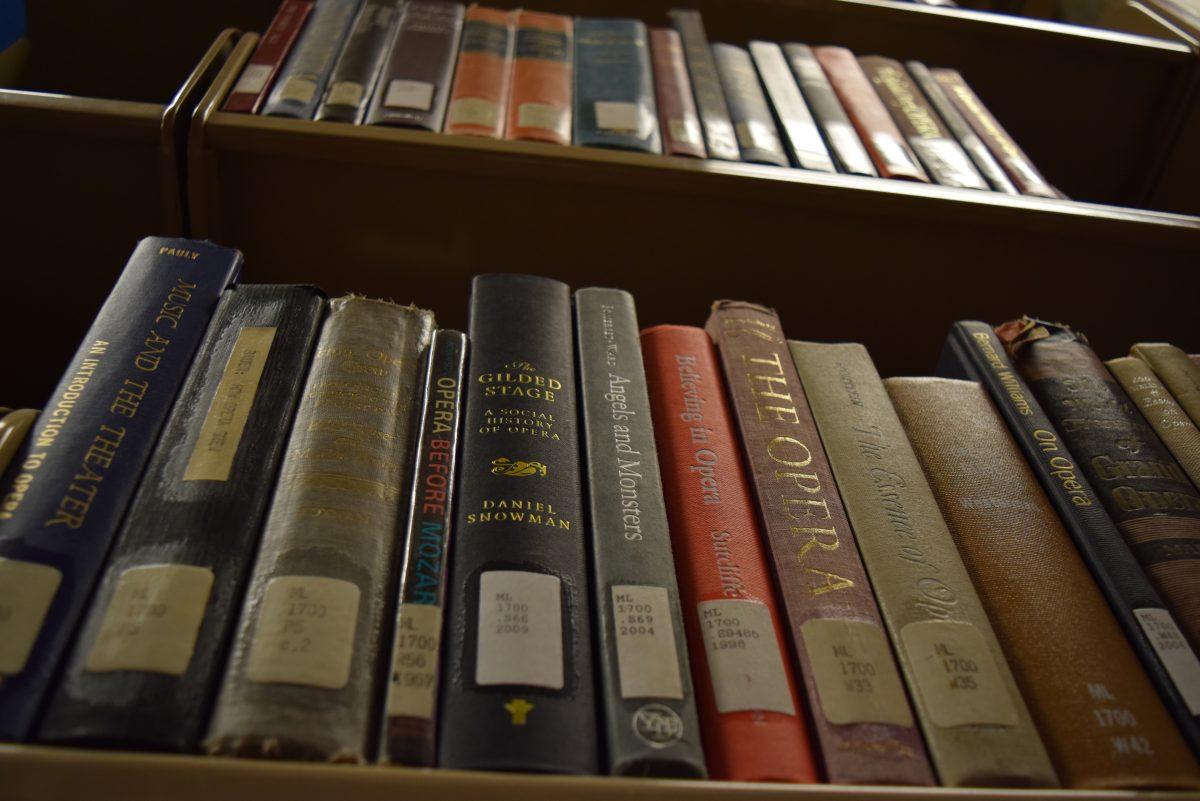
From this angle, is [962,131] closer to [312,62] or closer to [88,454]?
[312,62]

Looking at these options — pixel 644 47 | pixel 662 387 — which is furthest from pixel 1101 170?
pixel 662 387

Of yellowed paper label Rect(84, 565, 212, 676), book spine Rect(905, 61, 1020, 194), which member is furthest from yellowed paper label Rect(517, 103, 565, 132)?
yellowed paper label Rect(84, 565, 212, 676)

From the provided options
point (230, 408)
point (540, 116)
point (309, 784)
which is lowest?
point (309, 784)

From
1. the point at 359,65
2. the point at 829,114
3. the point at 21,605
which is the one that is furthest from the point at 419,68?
the point at 21,605

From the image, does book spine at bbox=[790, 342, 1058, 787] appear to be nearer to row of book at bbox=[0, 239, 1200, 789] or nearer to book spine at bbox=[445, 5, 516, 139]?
row of book at bbox=[0, 239, 1200, 789]

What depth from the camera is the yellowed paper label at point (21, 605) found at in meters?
0.42

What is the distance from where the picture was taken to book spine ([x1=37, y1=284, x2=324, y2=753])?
16.4 inches

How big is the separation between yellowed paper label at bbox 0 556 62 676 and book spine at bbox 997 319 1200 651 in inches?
25.9

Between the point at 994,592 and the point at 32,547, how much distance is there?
1.85ft

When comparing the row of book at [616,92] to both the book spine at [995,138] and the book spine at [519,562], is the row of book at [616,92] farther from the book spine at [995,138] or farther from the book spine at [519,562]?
the book spine at [519,562]

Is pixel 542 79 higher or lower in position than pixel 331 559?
higher

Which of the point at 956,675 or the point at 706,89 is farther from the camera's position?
the point at 706,89

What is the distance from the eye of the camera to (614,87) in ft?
3.09

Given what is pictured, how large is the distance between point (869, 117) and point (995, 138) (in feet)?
0.49
